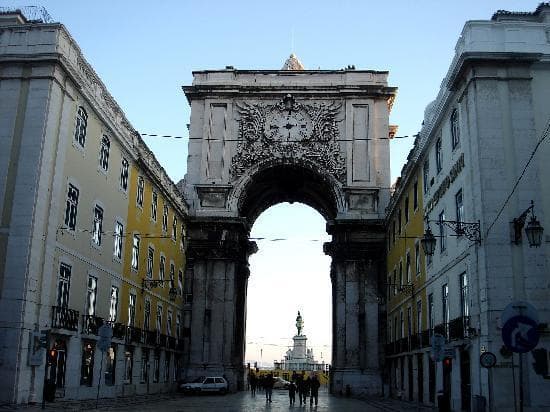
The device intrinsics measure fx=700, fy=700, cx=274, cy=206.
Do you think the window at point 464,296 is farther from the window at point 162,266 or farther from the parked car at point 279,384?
the parked car at point 279,384

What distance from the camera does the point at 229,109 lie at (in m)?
50.8

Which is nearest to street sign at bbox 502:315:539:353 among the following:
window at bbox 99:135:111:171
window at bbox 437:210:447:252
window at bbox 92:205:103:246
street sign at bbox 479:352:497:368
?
street sign at bbox 479:352:497:368

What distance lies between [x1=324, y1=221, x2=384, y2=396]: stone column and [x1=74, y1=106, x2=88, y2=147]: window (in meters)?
24.9

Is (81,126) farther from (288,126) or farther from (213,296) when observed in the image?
(288,126)

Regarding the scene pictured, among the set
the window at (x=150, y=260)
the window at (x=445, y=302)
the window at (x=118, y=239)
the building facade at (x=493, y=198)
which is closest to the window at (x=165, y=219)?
the window at (x=150, y=260)

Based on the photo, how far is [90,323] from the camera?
88.7ft

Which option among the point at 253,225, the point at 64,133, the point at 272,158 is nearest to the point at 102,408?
the point at 64,133

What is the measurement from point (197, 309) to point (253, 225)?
49.9 ft

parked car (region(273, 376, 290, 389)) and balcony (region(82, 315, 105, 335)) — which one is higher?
balcony (region(82, 315, 105, 335))

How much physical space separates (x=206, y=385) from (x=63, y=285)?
60.2 feet

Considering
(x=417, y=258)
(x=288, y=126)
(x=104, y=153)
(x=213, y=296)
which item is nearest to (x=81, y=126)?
(x=104, y=153)

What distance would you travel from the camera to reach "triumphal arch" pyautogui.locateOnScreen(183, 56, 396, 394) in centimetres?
4706

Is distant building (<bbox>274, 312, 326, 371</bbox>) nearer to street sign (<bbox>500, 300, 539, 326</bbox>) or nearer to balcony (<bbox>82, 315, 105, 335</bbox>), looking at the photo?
balcony (<bbox>82, 315, 105, 335</bbox>)

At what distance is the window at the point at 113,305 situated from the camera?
3066cm
